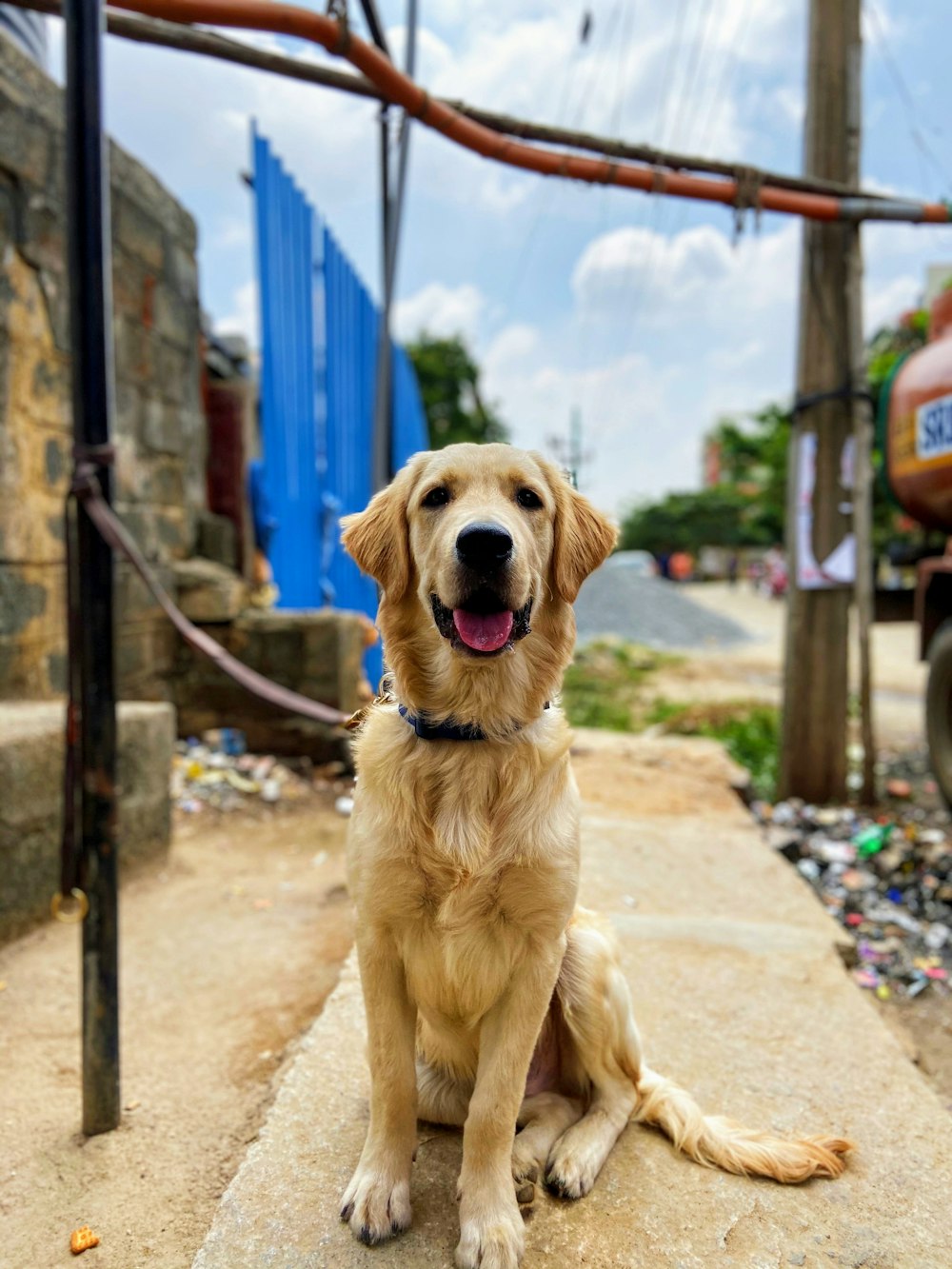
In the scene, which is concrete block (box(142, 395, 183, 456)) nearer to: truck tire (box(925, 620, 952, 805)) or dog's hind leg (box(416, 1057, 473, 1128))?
dog's hind leg (box(416, 1057, 473, 1128))

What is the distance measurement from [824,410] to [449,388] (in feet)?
71.6

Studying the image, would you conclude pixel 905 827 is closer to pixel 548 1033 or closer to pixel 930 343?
pixel 930 343

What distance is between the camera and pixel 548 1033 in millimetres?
1849

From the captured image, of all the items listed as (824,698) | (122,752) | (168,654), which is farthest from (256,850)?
(824,698)

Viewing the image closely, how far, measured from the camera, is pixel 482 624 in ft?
5.22

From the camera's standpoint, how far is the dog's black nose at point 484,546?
1526 millimetres

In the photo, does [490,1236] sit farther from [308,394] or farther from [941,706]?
[308,394]

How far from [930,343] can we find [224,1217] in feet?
17.7

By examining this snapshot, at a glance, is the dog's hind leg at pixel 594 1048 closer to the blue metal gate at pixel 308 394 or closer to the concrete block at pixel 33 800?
the concrete block at pixel 33 800

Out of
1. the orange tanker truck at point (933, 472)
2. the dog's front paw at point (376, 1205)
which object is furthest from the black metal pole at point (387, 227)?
the dog's front paw at point (376, 1205)

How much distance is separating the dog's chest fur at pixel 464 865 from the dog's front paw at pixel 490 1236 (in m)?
0.31

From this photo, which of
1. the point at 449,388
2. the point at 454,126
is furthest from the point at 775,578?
the point at 454,126

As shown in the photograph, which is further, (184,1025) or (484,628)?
(184,1025)

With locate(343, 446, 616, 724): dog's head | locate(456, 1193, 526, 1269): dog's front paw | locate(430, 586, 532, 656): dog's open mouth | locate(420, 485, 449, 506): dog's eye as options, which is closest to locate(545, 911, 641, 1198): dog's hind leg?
locate(456, 1193, 526, 1269): dog's front paw
